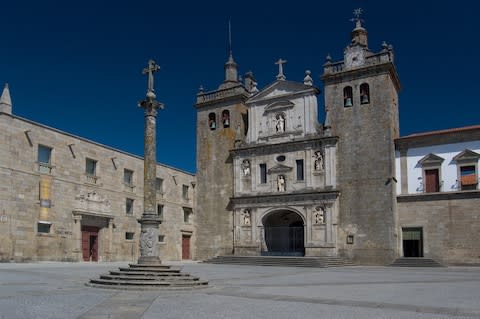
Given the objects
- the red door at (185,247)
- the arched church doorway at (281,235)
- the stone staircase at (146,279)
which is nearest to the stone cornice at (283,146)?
the arched church doorway at (281,235)

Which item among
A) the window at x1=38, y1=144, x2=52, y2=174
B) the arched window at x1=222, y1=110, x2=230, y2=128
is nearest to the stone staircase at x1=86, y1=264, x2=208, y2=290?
the window at x1=38, y1=144, x2=52, y2=174

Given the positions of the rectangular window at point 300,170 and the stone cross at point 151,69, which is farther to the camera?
the rectangular window at point 300,170

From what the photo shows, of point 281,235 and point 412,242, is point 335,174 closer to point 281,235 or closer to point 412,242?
point 281,235

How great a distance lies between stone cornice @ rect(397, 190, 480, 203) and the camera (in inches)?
1195

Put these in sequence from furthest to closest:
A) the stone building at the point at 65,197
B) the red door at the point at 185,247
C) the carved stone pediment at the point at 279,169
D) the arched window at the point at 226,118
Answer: the red door at the point at 185,247 → the arched window at the point at 226,118 → the carved stone pediment at the point at 279,169 → the stone building at the point at 65,197

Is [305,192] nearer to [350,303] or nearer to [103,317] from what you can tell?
[350,303]

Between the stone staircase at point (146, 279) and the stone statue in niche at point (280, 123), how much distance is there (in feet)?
72.2

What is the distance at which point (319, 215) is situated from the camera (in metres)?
33.8

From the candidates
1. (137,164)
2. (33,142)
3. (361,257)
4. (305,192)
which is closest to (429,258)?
(361,257)

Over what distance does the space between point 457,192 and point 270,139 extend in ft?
42.0

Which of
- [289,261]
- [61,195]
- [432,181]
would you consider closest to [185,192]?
[289,261]

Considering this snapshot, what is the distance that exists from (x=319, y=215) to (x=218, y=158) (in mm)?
9411

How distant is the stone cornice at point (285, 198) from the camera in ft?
110

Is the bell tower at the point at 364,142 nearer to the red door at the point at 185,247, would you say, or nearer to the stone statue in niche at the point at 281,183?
the stone statue in niche at the point at 281,183
